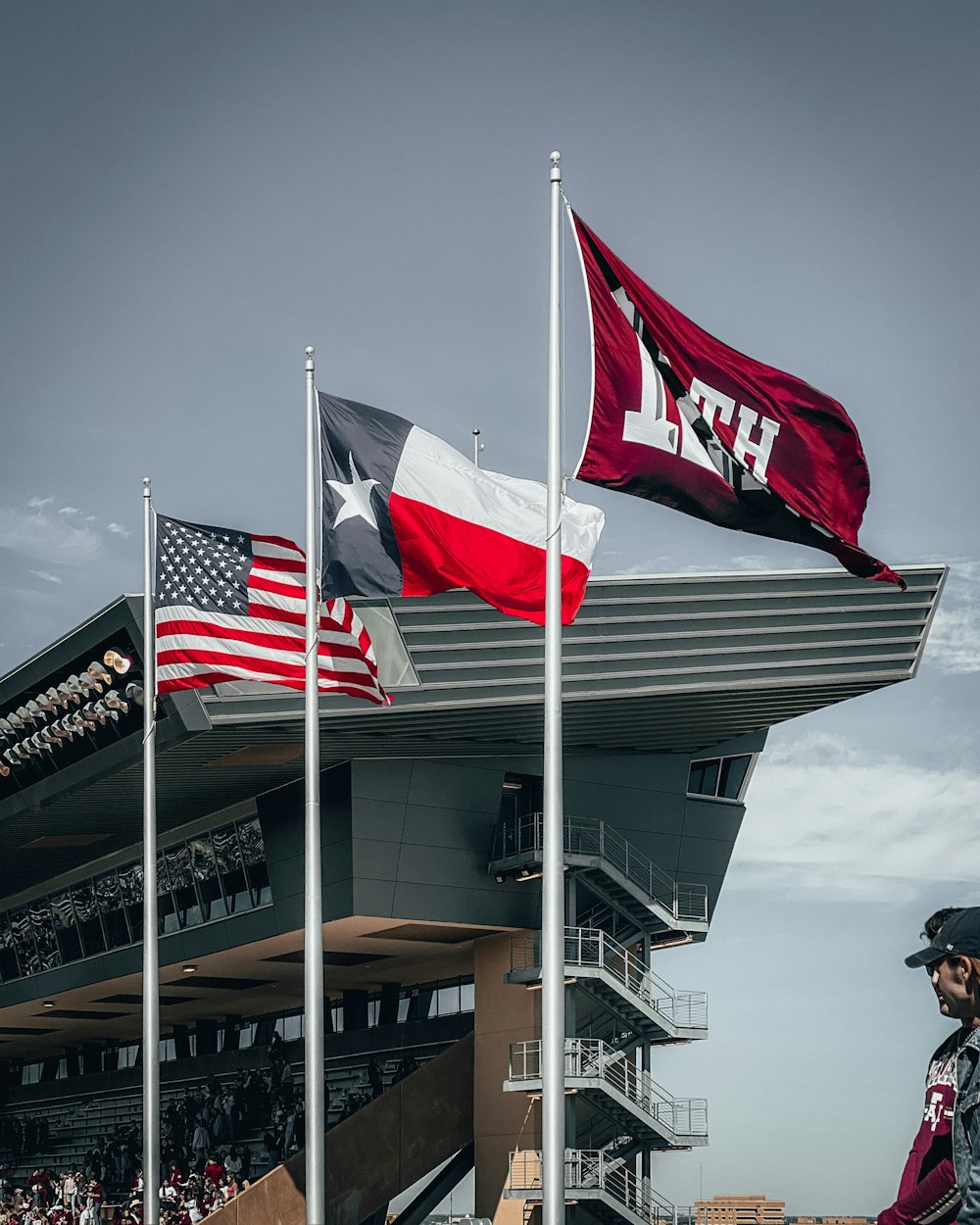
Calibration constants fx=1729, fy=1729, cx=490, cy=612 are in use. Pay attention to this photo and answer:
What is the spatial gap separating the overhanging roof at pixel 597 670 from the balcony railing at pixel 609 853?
2177 millimetres

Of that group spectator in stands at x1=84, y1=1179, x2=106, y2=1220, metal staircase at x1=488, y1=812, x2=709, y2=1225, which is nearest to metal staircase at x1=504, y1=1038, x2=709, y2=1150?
metal staircase at x1=488, y1=812, x2=709, y2=1225

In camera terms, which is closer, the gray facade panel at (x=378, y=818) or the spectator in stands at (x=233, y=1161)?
the gray facade panel at (x=378, y=818)

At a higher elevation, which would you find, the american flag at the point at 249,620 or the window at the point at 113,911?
the american flag at the point at 249,620

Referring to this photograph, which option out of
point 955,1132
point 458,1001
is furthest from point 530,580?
point 458,1001

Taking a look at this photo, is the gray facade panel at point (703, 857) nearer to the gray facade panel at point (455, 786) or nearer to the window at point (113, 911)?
the gray facade panel at point (455, 786)

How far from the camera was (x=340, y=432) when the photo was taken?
2227 centimetres

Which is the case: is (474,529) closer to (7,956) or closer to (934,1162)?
(934,1162)

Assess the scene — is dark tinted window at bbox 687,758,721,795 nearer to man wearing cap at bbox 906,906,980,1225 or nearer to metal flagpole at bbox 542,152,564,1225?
metal flagpole at bbox 542,152,564,1225

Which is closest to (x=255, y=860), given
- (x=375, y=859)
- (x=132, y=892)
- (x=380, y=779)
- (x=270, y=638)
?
(x=375, y=859)

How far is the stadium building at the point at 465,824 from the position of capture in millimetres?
37781

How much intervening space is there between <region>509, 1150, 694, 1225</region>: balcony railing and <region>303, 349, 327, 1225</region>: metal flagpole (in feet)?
54.5

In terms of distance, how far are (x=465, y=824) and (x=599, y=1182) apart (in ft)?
29.3

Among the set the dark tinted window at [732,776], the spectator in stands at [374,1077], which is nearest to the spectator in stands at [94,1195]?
the spectator in stands at [374,1077]

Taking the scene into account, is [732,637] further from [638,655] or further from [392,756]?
[392,756]
